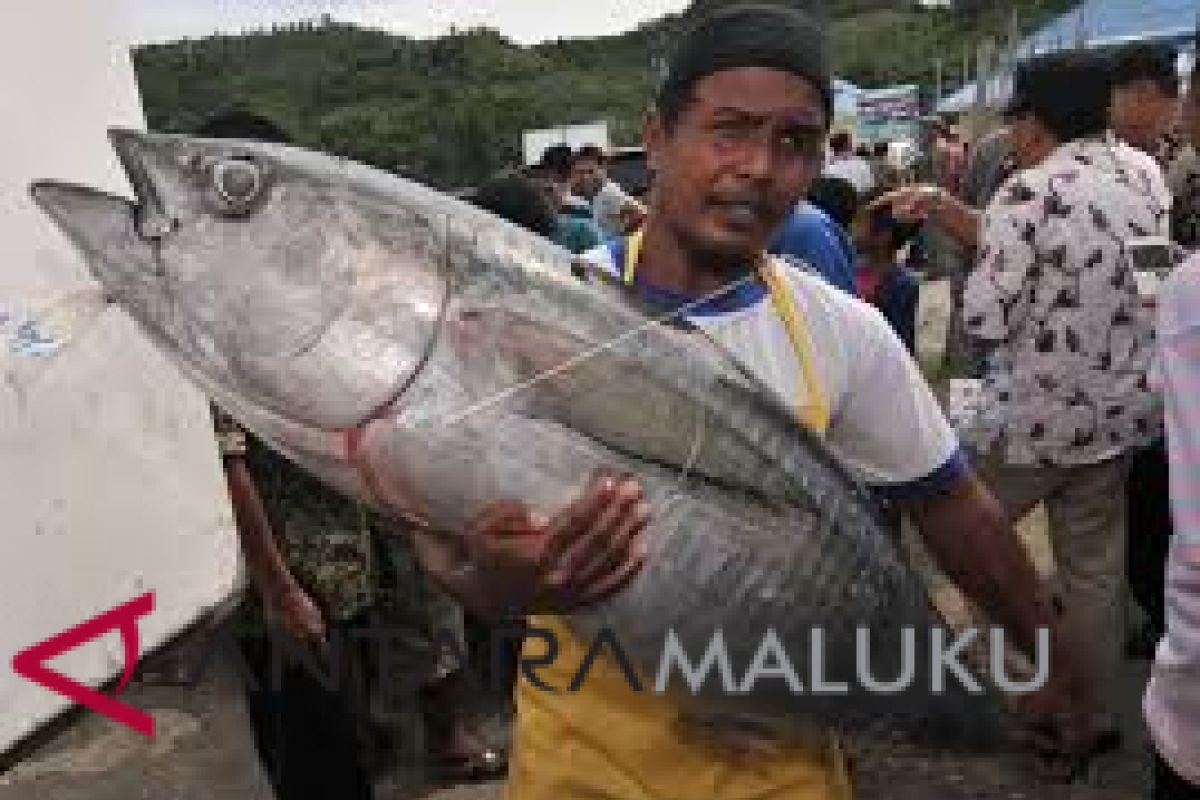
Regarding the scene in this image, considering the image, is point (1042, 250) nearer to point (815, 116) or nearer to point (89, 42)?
point (815, 116)

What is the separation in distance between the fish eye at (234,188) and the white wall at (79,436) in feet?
0.91

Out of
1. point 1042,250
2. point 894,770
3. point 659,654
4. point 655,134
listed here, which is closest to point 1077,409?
point 1042,250

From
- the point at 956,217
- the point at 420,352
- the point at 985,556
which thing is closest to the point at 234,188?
the point at 420,352

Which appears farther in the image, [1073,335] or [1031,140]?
[1031,140]

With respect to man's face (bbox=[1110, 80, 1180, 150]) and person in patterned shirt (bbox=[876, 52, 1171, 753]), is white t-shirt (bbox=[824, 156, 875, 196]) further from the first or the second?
person in patterned shirt (bbox=[876, 52, 1171, 753])

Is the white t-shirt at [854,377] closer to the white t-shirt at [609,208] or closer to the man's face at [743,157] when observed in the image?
the man's face at [743,157]

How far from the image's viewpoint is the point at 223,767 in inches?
193

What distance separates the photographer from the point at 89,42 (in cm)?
192

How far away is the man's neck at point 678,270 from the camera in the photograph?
211 centimetres

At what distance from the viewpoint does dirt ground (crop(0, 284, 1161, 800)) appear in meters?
4.25

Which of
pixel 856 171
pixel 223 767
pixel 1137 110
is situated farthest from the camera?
pixel 856 171

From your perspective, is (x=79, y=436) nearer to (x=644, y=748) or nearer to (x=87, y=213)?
(x=87, y=213)

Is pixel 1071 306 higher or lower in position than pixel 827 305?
lower

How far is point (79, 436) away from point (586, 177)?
30.2ft
